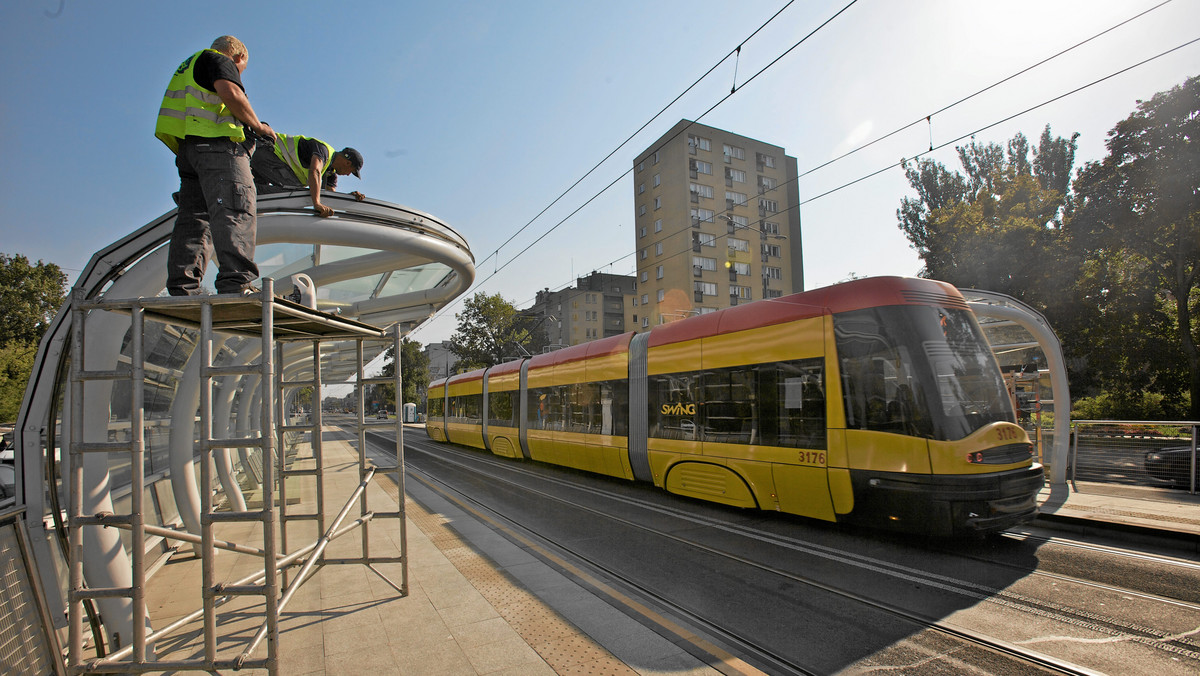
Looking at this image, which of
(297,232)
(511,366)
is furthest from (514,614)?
(511,366)

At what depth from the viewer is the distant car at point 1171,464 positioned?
32.1ft

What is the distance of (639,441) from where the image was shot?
34.3ft

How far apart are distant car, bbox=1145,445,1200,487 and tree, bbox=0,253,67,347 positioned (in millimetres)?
47780

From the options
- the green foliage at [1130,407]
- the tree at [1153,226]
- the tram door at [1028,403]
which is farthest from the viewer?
the green foliage at [1130,407]

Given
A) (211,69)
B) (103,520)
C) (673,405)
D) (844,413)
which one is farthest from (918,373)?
(103,520)

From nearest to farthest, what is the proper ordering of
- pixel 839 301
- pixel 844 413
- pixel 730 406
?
1. pixel 844 413
2. pixel 839 301
3. pixel 730 406

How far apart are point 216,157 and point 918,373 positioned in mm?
6457

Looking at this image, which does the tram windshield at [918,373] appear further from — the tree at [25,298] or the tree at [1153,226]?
the tree at [25,298]

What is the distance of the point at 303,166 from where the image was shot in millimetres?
4406

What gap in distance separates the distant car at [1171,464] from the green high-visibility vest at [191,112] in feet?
45.7

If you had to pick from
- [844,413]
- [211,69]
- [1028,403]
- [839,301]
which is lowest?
[1028,403]

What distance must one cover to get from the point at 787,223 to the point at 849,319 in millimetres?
46051

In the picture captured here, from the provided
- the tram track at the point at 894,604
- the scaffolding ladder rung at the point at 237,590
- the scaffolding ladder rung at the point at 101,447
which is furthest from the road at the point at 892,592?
the scaffolding ladder rung at the point at 101,447

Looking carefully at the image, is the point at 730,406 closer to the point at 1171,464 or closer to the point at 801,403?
the point at 801,403
